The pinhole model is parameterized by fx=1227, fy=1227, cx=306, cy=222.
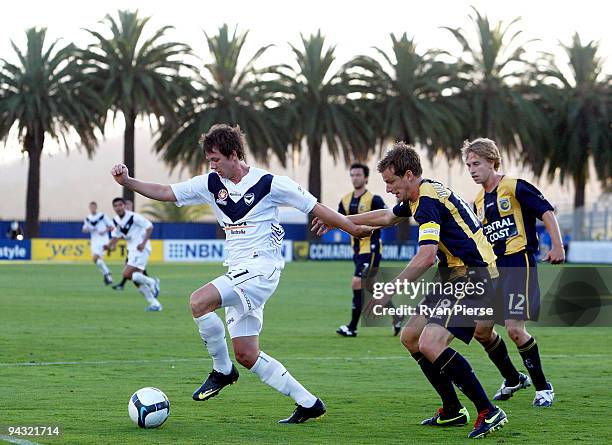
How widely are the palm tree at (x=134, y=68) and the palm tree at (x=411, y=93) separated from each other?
368 inches

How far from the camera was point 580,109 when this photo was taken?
6506 centimetres

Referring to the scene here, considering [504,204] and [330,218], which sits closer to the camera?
[330,218]

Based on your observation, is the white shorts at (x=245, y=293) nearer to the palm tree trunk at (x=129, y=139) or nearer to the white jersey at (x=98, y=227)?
the white jersey at (x=98, y=227)

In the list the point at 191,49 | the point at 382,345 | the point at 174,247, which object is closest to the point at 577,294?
the point at 382,345

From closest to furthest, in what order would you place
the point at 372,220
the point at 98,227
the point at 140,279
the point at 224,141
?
the point at 224,141 → the point at 372,220 → the point at 140,279 → the point at 98,227

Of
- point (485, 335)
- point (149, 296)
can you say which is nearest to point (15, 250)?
point (149, 296)

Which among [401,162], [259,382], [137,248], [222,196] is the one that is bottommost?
[137,248]

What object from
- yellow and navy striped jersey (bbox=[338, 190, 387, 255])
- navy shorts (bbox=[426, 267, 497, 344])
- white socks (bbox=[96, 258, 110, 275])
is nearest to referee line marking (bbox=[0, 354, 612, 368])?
yellow and navy striped jersey (bbox=[338, 190, 387, 255])

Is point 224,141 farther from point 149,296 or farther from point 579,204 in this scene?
point 579,204

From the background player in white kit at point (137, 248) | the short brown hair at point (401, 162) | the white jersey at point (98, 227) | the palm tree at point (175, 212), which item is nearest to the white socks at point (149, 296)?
the background player in white kit at point (137, 248)

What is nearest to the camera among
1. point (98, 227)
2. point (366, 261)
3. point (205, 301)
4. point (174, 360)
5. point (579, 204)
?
point (205, 301)

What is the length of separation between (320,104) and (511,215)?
177ft

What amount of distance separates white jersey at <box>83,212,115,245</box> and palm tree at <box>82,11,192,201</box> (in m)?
22.5

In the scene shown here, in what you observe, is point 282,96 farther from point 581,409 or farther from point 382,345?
point 581,409
